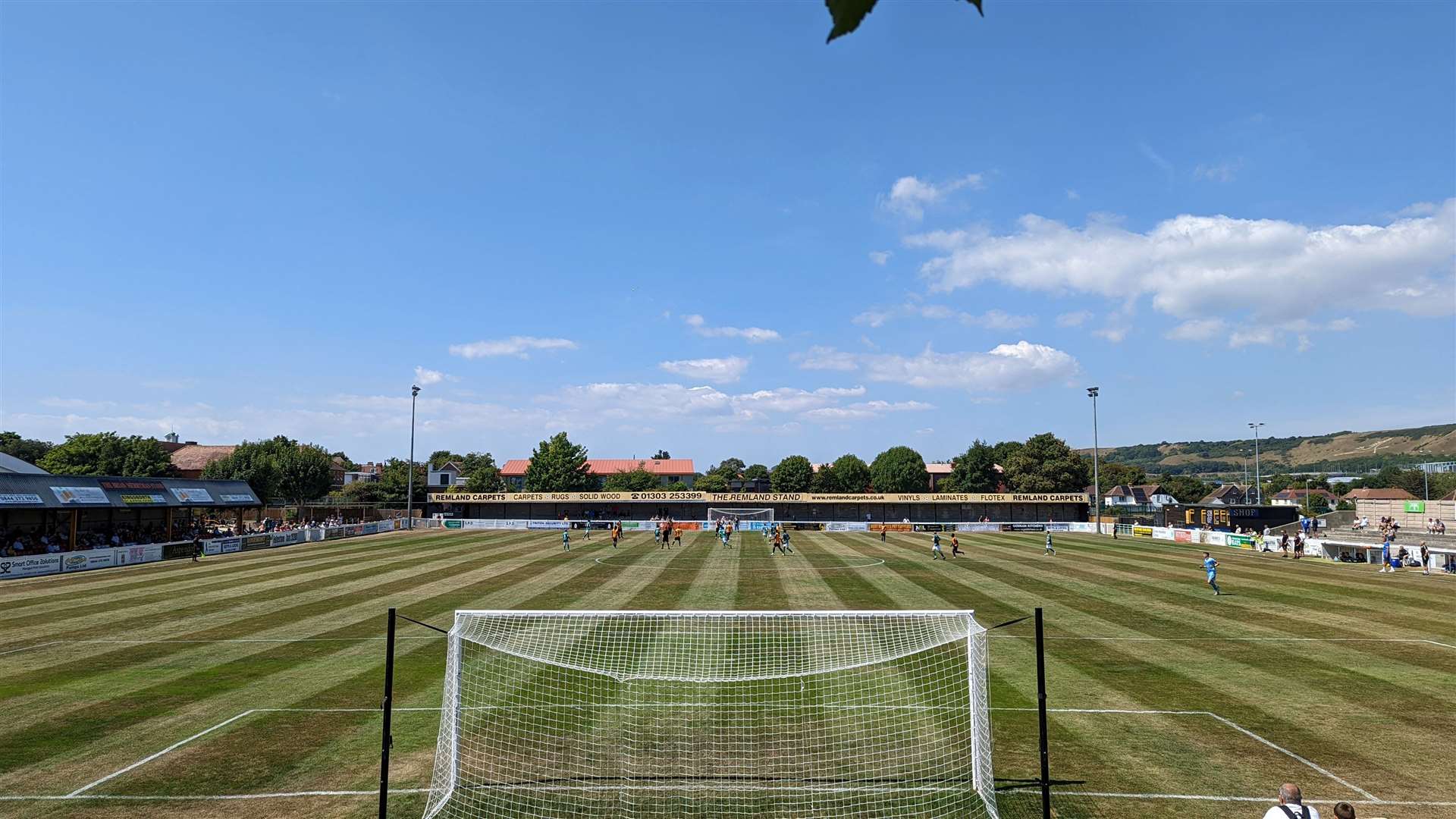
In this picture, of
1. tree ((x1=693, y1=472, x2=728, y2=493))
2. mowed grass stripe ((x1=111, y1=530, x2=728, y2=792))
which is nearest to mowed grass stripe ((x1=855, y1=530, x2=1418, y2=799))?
mowed grass stripe ((x1=111, y1=530, x2=728, y2=792))

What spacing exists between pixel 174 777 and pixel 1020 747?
42.2 ft

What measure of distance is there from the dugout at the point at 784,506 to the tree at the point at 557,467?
1635 centimetres

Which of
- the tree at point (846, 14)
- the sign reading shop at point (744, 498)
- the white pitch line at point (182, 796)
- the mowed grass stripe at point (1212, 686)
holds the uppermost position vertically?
the tree at point (846, 14)

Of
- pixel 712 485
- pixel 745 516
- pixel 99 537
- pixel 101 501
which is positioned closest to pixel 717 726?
pixel 101 501

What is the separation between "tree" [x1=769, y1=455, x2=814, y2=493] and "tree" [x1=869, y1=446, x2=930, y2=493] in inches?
453

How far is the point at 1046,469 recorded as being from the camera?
105m

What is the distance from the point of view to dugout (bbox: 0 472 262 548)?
37719 millimetres

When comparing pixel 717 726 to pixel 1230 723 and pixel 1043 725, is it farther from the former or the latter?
pixel 1230 723

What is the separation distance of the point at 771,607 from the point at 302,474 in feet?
248

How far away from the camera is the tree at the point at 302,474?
8144cm

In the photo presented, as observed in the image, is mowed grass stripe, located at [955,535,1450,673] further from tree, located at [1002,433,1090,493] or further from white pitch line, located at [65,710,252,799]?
tree, located at [1002,433,1090,493]

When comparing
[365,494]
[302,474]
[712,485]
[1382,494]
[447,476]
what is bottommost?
[1382,494]

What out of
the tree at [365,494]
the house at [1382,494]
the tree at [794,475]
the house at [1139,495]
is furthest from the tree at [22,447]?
the house at [1382,494]

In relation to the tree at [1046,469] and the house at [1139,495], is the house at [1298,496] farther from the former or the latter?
the tree at [1046,469]
